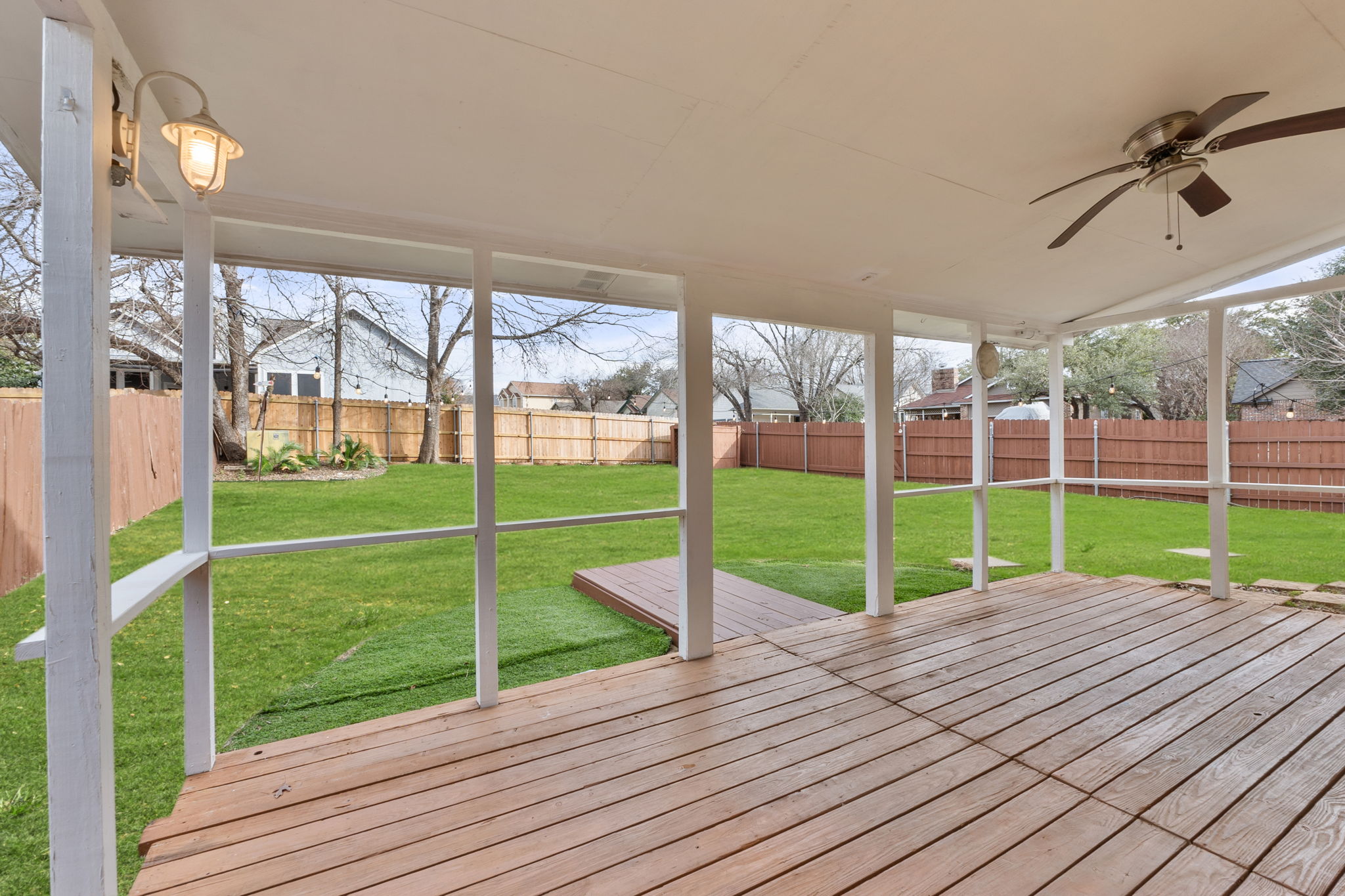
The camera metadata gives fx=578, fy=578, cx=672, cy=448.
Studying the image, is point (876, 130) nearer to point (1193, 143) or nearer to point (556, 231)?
point (1193, 143)

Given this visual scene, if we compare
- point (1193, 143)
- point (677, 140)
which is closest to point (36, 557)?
point (677, 140)

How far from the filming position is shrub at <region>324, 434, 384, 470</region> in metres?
7.04

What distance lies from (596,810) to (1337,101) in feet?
11.7

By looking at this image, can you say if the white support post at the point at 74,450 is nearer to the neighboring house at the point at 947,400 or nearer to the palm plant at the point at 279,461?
the palm plant at the point at 279,461

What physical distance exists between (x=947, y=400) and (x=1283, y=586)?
1235 cm

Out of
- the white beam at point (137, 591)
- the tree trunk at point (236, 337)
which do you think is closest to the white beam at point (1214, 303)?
the white beam at point (137, 591)

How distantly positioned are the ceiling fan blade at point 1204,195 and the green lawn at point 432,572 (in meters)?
2.92

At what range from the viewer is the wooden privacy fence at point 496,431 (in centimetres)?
681

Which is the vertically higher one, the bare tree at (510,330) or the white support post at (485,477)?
the bare tree at (510,330)

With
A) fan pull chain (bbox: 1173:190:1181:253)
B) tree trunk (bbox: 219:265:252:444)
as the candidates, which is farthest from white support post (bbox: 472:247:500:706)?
tree trunk (bbox: 219:265:252:444)

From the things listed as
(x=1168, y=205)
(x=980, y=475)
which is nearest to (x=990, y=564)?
(x=980, y=475)

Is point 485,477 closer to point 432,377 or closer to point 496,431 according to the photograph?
point 496,431

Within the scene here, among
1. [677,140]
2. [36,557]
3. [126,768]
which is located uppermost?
[677,140]

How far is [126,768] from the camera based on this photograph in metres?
2.10
